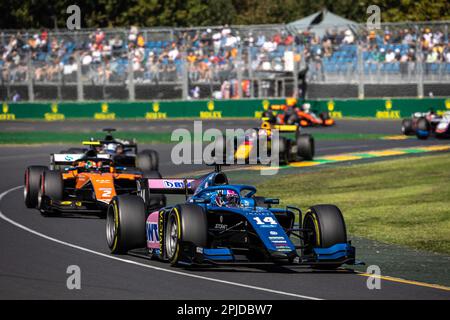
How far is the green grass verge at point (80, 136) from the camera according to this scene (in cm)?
4003

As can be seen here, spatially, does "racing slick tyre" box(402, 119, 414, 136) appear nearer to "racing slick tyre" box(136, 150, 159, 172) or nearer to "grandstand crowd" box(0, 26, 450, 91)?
"grandstand crowd" box(0, 26, 450, 91)

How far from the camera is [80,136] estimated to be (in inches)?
1638

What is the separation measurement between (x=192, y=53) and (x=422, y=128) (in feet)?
44.2

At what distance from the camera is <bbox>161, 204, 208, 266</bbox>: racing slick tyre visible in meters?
13.0

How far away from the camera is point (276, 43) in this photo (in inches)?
1912

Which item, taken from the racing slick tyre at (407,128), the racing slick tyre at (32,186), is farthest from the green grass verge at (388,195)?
the racing slick tyre at (407,128)

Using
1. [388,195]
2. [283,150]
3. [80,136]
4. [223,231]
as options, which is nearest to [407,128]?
[283,150]

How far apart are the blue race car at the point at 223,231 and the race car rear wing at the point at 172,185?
85 centimetres

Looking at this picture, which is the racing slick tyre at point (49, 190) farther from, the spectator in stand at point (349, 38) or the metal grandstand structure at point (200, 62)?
the spectator in stand at point (349, 38)

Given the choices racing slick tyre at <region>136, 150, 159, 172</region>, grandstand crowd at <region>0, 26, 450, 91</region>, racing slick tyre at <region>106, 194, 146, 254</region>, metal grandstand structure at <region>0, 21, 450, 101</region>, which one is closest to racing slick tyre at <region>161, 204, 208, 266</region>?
racing slick tyre at <region>106, 194, 146, 254</region>

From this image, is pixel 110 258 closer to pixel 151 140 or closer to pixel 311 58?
pixel 151 140

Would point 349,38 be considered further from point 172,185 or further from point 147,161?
point 172,185

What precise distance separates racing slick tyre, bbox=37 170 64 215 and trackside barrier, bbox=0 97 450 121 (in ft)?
91.3
